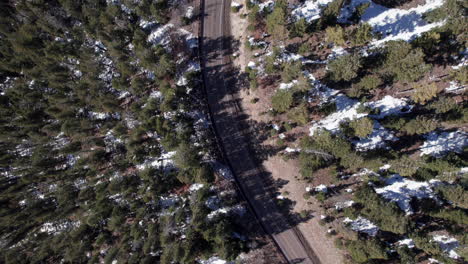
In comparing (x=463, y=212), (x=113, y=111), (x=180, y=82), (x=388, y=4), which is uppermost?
(x=388, y=4)

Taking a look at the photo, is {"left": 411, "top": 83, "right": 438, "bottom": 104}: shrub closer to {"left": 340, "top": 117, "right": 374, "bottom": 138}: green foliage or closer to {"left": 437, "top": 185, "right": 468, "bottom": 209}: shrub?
{"left": 340, "top": 117, "right": 374, "bottom": 138}: green foliage

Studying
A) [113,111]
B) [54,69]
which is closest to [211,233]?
[113,111]

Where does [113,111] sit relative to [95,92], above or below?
below

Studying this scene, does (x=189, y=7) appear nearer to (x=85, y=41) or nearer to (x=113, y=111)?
(x=85, y=41)

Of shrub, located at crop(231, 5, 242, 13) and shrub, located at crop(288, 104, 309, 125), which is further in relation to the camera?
shrub, located at crop(231, 5, 242, 13)

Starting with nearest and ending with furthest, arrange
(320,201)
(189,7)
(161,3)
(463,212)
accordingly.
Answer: (463,212) < (320,201) < (161,3) < (189,7)

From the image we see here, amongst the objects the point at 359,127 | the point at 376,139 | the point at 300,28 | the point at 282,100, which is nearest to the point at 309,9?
the point at 300,28

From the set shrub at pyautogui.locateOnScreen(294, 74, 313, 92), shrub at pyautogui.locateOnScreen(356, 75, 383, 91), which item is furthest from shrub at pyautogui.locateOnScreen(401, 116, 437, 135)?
shrub at pyautogui.locateOnScreen(294, 74, 313, 92)

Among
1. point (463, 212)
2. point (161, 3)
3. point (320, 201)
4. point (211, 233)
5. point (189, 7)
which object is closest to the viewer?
point (463, 212)
